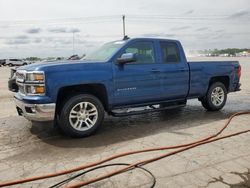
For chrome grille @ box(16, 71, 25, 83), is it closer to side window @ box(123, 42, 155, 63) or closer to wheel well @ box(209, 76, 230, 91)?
side window @ box(123, 42, 155, 63)

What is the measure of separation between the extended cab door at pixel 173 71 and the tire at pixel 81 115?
182 centimetres

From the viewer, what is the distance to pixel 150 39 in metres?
6.29

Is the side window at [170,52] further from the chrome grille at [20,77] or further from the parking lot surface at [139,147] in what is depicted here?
the chrome grille at [20,77]

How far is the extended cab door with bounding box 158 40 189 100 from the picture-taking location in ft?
20.9

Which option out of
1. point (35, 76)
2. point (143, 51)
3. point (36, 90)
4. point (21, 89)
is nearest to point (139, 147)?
point (36, 90)

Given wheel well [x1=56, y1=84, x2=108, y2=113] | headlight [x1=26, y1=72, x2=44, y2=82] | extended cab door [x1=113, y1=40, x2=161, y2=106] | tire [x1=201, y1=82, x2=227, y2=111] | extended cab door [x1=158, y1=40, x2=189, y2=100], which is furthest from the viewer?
tire [x1=201, y1=82, x2=227, y2=111]

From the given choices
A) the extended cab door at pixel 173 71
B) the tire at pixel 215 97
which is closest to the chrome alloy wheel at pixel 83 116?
the extended cab door at pixel 173 71

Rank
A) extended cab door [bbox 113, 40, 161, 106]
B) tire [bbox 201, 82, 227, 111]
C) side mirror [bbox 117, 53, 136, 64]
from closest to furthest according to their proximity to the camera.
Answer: side mirror [bbox 117, 53, 136, 64] → extended cab door [bbox 113, 40, 161, 106] → tire [bbox 201, 82, 227, 111]

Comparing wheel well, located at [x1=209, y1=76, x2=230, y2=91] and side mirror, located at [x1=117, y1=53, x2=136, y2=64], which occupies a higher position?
side mirror, located at [x1=117, y1=53, x2=136, y2=64]

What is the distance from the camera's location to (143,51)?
6.15m

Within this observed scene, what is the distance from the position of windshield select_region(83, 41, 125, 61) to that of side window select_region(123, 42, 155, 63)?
0.27m

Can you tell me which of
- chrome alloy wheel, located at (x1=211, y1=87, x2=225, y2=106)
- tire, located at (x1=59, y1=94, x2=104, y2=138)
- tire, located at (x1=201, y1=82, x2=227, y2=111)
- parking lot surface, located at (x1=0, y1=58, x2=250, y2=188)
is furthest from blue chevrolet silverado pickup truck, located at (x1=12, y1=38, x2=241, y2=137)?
parking lot surface, located at (x1=0, y1=58, x2=250, y2=188)

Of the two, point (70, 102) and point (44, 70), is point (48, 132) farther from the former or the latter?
point (44, 70)

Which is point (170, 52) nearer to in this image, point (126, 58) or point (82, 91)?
point (126, 58)
